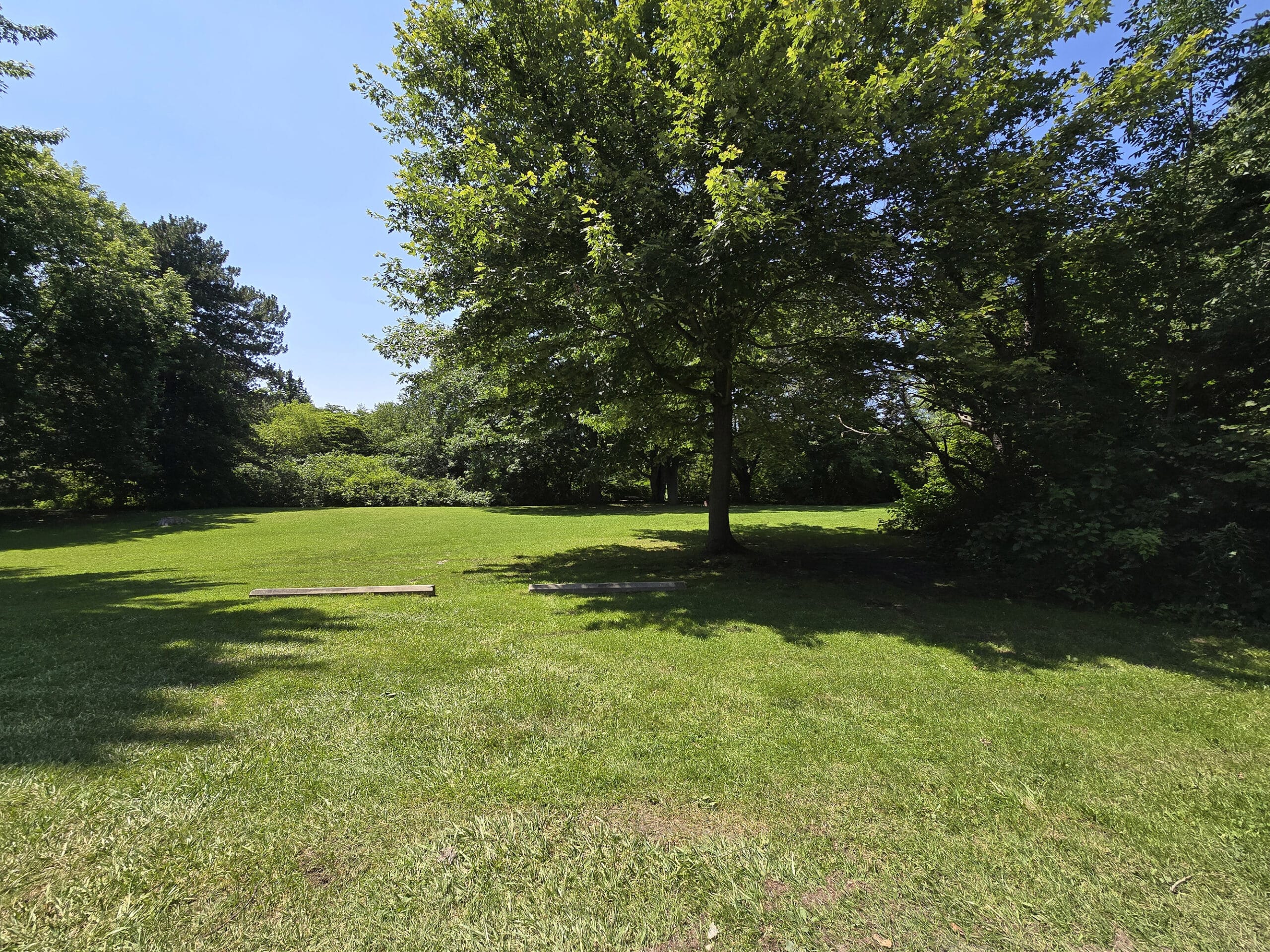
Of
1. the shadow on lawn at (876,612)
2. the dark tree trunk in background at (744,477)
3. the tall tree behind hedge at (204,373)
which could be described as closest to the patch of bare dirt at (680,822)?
the shadow on lawn at (876,612)

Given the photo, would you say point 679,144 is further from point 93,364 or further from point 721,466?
point 93,364

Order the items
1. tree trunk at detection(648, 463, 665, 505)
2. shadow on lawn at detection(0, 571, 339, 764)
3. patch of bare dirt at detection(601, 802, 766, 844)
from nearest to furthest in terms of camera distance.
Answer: patch of bare dirt at detection(601, 802, 766, 844), shadow on lawn at detection(0, 571, 339, 764), tree trunk at detection(648, 463, 665, 505)

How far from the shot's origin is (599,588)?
26.4ft

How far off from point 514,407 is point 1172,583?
10.3 metres

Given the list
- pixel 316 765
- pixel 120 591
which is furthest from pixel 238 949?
pixel 120 591

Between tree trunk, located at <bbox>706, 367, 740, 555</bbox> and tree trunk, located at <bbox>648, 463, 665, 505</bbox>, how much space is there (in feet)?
59.5

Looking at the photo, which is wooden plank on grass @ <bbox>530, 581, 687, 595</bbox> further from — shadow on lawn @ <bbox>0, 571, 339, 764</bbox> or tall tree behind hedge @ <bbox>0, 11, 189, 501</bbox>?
tall tree behind hedge @ <bbox>0, 11, 189, 501</bbox>

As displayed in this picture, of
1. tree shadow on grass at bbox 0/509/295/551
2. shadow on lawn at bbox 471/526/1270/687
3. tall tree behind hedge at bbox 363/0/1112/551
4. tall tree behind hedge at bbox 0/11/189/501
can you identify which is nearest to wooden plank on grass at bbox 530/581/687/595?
shadow on lawn at bbox 471/526/1270/687

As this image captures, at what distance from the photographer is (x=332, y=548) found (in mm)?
12648

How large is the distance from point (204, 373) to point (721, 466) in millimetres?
29919

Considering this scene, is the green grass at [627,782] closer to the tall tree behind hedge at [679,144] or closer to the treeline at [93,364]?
the tall tree behind hedge at [679,144]

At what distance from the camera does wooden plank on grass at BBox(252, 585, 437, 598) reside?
24.9 feet

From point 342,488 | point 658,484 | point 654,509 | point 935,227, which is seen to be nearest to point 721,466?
point 935,227

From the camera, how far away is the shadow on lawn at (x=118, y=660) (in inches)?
134
